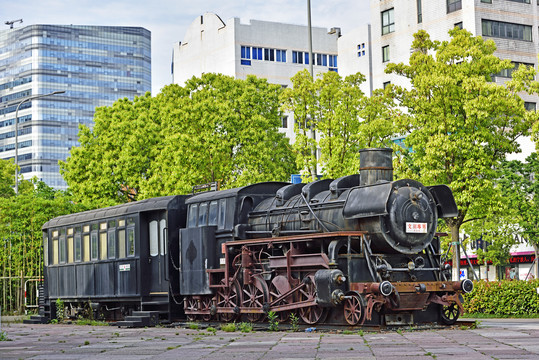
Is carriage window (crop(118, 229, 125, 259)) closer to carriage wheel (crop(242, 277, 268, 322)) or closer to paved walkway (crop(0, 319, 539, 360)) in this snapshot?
carriage wheel (crop(242, 277, 268, 322))

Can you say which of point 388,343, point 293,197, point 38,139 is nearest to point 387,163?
point 293,197

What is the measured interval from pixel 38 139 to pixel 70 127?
787 cm

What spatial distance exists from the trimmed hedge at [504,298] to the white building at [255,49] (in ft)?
151

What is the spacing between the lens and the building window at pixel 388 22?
2471 inches

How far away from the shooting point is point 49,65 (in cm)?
16425

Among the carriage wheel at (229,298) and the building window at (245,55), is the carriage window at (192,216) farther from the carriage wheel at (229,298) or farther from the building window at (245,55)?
the building window at (245,55)

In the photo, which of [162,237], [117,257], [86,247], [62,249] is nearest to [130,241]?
[117,257]

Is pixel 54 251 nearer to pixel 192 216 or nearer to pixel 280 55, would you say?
Answer: pixel 192 216

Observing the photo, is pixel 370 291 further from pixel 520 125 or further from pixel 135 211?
pixel 520 125

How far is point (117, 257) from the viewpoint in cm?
2530

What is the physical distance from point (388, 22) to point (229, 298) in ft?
150

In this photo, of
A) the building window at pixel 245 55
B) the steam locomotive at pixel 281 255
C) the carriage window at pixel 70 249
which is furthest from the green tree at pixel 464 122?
the building window at pixel 245 55

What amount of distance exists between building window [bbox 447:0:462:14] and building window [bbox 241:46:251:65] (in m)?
22.0

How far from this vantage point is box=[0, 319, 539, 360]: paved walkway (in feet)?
39.5
